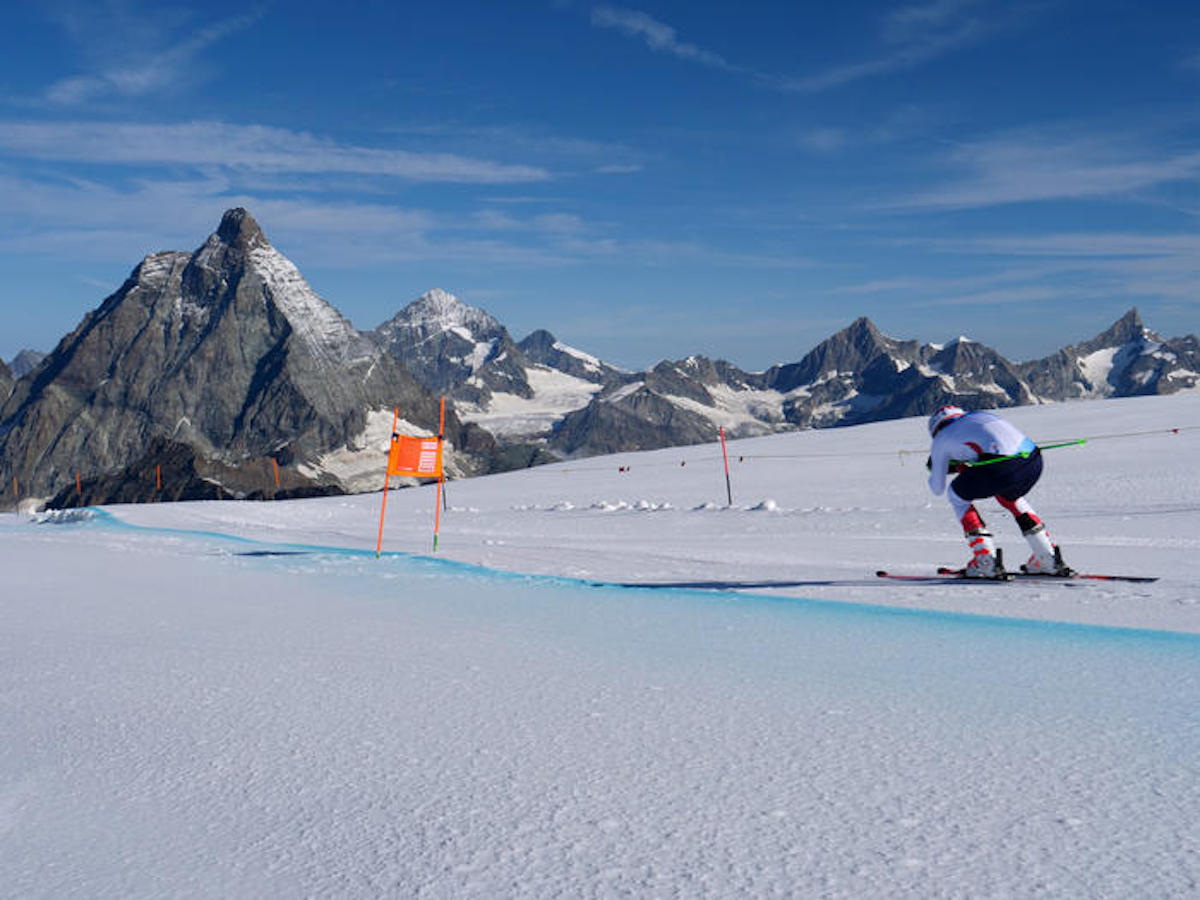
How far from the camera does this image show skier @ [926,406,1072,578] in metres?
9.20

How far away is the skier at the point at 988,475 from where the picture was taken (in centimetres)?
920

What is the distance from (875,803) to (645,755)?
1.10 metres

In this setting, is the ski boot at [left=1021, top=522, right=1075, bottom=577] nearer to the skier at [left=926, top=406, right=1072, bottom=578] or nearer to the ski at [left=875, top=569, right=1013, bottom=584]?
the skier at [left=926, top=406, right=1072, bottom=578]

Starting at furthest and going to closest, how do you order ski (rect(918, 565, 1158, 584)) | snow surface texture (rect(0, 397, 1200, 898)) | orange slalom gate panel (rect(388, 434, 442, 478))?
orange slalom gate panel (rect(388, 434, 442, 478))
ski (rect(918, 565, 1158, 584))
snow surface texture (rect(0, 397, 1200, 898))

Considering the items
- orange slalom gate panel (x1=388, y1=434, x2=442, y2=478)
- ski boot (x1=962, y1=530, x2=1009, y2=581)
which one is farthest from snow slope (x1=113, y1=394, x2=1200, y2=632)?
orange slalom gate panel (x1=388, y1=434, x2=442, y2=478)

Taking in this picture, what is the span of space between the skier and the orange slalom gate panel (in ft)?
28.6

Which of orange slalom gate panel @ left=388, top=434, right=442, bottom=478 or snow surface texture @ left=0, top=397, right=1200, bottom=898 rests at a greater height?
orange slalom gate panel @ left=388, top=434, right=442, bottom=478

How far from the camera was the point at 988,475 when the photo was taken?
920 centimetres

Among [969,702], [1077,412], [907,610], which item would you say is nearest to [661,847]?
[969,702]

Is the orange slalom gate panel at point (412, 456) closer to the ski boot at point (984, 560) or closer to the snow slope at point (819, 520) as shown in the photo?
the snow slope at point (819, 520)

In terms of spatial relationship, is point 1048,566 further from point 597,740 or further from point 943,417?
point 597,740

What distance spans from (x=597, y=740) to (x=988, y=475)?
6.17m

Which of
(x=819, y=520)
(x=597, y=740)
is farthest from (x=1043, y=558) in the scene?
(x=819, y=520)

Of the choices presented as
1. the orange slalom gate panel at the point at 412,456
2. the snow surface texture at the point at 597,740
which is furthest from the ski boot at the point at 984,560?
the orange slalom gate panel at the point at 412,456
